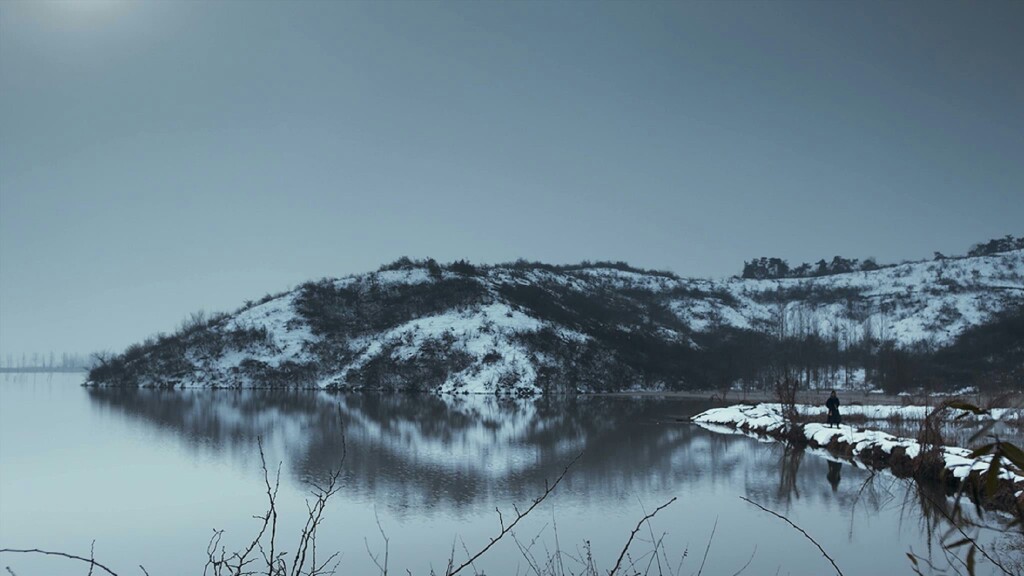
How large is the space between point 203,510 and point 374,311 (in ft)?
297

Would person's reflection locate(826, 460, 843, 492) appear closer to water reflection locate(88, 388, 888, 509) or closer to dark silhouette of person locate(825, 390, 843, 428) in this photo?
water reflection locate(88, 388, 888, 509)

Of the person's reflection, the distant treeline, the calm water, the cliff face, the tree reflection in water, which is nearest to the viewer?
the calm water

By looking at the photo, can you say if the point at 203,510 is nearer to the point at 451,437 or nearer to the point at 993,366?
the point at 451,437

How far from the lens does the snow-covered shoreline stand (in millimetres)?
17906

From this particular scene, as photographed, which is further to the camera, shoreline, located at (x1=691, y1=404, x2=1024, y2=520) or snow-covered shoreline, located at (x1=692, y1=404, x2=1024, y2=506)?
snow-covered shoreline, located at (x1=692, y1=404, x2=1024, y2=506)

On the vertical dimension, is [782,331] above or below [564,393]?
above

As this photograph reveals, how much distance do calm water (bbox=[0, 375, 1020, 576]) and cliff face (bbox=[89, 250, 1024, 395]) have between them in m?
48.6

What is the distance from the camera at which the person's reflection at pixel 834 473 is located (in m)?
21.4

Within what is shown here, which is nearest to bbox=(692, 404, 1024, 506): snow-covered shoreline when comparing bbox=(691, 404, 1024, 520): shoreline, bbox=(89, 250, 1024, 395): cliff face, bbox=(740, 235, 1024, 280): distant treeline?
bbox=(691, 404, 1024, 520): shoreline

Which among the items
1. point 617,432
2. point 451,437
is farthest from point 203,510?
point 617,432

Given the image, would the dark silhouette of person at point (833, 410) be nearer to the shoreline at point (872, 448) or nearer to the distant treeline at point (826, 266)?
the shoreline at point (872, 448)

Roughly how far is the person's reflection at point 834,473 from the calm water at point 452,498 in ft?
0.23

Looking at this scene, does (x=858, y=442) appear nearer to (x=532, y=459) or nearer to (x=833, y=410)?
(x=833, y=410)

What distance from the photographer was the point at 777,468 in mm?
24562
